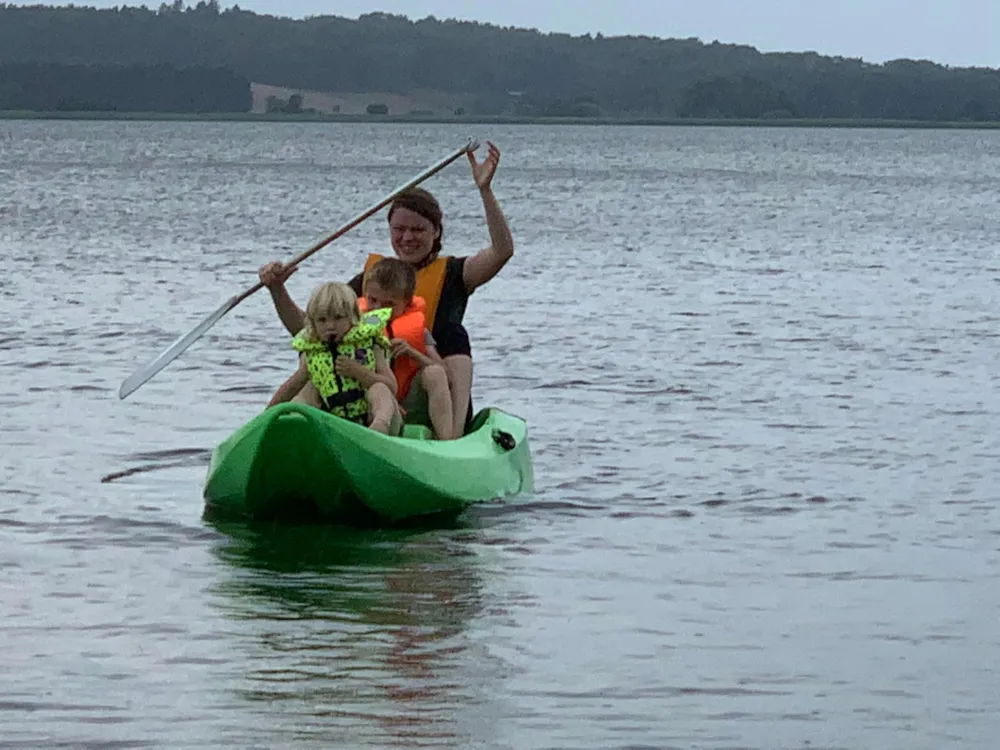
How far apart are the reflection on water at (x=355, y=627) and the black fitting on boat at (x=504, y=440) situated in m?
0.81

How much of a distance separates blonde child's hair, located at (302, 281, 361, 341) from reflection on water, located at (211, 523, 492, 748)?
2.97ft

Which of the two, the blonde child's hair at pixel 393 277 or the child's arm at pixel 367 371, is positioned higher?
the blonde child's hair at pixel 393 277

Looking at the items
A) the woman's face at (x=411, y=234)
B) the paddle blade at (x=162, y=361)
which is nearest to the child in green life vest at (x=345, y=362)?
the woman's face at (x=411, y=234)

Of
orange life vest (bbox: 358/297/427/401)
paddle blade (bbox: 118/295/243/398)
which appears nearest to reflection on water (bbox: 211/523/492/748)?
orange life vest (bbox: 358/297/427/401)

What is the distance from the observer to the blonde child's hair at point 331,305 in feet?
31.3

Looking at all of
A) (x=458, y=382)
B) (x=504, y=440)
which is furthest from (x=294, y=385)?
(x=504, y=440)

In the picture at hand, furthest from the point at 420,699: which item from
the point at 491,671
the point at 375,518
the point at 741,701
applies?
the point at 375,518

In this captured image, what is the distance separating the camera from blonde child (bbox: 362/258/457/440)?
33.4ft

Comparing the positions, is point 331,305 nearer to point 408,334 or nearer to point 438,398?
point 408,334

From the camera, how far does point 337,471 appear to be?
955 centimetres

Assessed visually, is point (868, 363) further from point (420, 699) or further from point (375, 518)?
point (420, 699)

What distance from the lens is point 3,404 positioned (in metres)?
14.4

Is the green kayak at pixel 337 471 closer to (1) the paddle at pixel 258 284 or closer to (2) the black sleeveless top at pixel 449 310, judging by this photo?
(2) the black sleeveless top at pixel 449 310

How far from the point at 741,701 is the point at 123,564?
315cm
